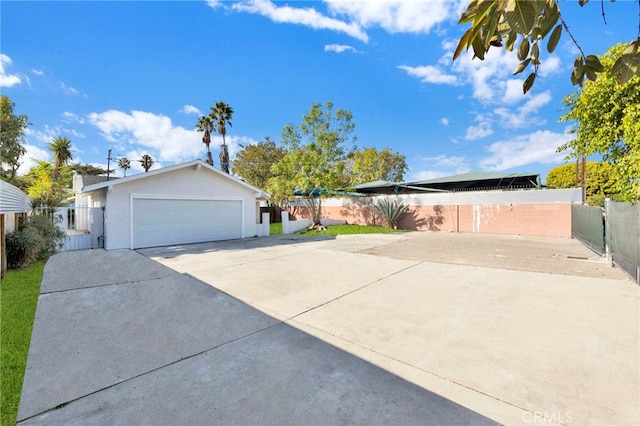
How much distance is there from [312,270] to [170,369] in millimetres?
4436

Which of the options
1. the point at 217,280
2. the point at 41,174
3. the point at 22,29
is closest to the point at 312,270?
the point at 217,280

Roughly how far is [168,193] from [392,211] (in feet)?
42.1

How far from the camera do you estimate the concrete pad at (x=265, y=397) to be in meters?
2.16

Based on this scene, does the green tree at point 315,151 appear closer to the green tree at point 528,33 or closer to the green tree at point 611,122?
the green tree at point 611,122

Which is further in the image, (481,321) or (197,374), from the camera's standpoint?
(481,321)

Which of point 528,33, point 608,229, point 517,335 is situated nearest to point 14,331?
point 528,33

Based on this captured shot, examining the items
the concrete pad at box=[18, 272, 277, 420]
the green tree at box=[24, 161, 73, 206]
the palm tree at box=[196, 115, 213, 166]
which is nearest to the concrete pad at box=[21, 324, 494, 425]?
the concrete pad at box=[18, 272, 277, 420]

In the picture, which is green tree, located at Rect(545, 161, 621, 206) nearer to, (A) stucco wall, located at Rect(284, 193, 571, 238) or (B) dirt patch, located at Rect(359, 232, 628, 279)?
(A) stucco wall, located at Rect(284, 193, 571, 238)

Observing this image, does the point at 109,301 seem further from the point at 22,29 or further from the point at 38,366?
the point at 22,29

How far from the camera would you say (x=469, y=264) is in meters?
7.77

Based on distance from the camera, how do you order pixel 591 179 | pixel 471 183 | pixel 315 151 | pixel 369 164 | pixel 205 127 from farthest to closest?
1. pixel 369 164
2. pixel 205 127
3. pixel 591 179
4. pixel 471 183
5. pixel 315 151

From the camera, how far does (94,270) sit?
22.7 feet

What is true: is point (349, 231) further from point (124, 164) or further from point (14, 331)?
point (124, 164)

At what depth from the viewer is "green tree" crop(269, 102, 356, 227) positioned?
55.8 feet
